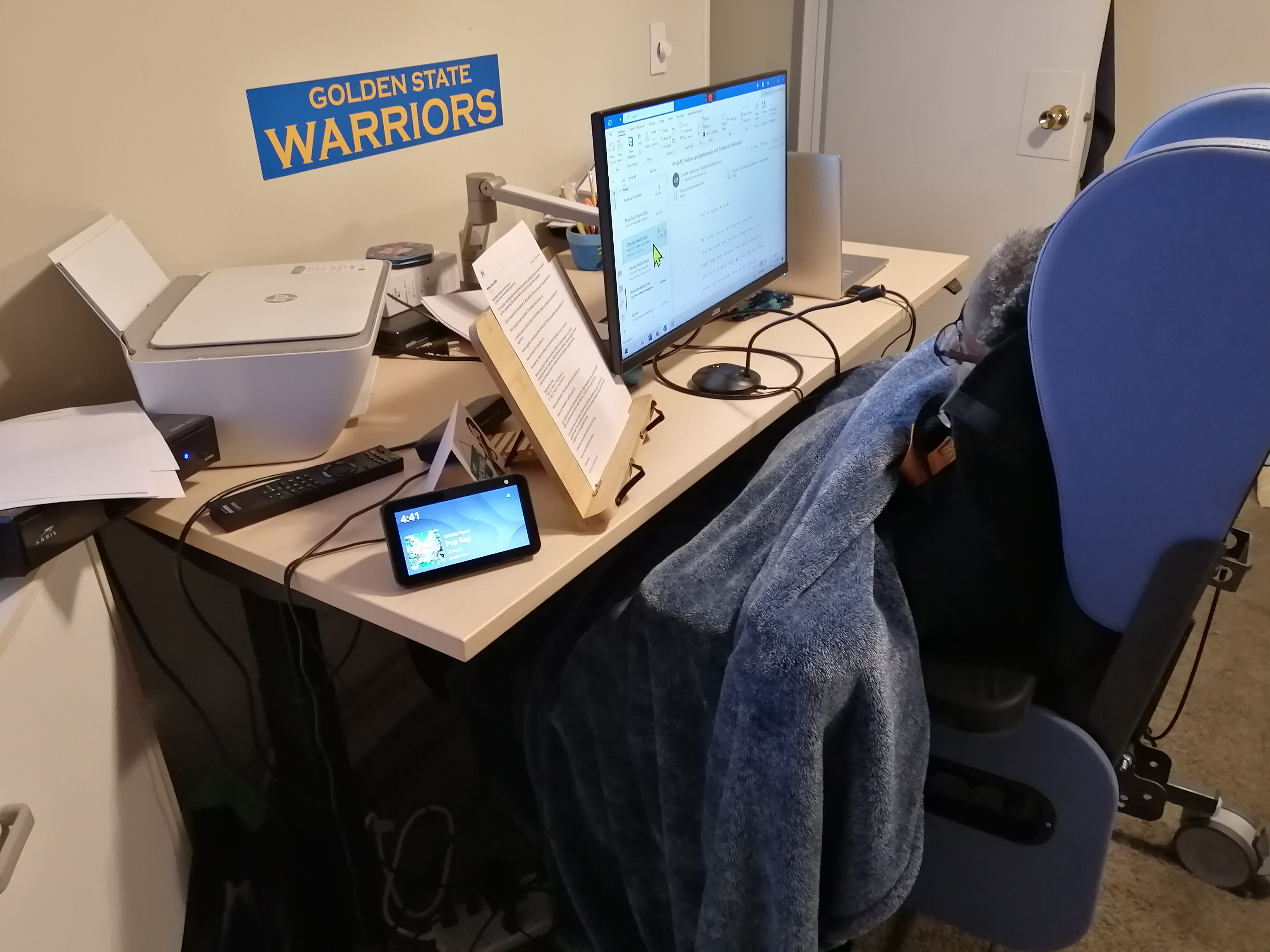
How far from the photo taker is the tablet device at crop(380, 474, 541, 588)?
0.79 meters

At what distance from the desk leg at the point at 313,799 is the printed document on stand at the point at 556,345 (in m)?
0.42

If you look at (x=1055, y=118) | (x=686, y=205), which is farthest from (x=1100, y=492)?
(x=1055, y=118)

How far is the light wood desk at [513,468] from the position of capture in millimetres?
790

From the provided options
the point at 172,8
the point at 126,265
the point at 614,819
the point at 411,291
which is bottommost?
the point at 614,819

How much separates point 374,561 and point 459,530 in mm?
93

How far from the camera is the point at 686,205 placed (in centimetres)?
119

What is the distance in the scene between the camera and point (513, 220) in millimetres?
1743

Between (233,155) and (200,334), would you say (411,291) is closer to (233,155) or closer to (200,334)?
(233,155)

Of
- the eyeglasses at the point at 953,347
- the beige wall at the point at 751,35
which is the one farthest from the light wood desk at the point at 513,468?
the beige wall at the point at 751,35

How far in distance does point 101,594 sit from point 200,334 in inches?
11.0

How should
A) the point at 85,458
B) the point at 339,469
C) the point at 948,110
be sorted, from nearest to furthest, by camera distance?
the point at 85,458 → the point at 339,469 → the point at 948,110

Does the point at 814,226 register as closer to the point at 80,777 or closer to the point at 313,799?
the point at 313,799

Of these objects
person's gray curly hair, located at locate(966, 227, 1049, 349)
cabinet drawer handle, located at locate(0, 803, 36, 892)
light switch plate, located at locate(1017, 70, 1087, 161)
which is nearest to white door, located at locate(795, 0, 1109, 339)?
light switch plate, located at locate(1017, 70, 1087, 161)

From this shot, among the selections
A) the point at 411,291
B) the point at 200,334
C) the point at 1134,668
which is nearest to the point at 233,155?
the point at 411,291
